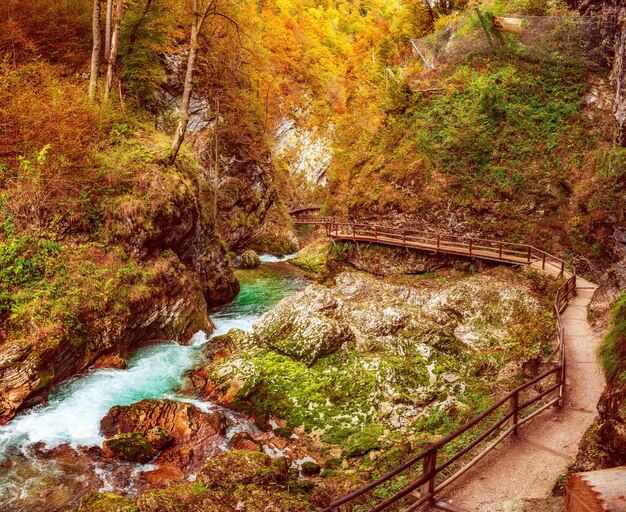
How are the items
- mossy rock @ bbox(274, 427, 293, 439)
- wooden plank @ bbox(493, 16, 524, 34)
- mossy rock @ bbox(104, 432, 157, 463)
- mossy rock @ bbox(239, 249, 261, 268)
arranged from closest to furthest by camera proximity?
mossy rock @ bbox(104, 432, 157, 463) < mossy rock @ bbox(274, 427, 293, 439) < wooden plank @ bbox(493, 16, 524, 34) < mossy rock @ bbox(239, 249, 261, 268)

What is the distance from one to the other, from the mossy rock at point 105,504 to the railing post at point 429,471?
4.67 metres

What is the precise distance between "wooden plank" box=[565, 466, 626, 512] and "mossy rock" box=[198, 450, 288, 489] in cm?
677

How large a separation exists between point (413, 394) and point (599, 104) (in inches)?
718

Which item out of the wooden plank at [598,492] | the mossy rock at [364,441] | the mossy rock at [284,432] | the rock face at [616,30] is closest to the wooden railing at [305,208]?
the rock face at [616,30]

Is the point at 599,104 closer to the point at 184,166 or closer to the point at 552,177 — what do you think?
the point at 552,177

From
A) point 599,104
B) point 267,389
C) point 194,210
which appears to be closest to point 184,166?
point 194,210

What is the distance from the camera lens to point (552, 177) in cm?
2052

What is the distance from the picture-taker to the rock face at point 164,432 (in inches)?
397

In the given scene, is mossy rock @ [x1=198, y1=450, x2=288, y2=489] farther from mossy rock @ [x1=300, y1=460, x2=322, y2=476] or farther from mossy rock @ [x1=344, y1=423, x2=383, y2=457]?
mossy rock @ [x1=344, y1=423, x2=383, y2=457]

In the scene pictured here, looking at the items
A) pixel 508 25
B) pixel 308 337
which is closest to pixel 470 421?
pixel 308 337

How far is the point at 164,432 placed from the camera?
35.0ft

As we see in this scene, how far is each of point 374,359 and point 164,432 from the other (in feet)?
20.8

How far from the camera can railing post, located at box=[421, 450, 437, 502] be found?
18.8ft

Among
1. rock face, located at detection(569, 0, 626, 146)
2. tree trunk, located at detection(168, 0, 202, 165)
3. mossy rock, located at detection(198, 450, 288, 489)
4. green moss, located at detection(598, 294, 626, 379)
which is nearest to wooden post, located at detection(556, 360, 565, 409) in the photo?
green moss, located at detection(598, 294, 626, 379)
